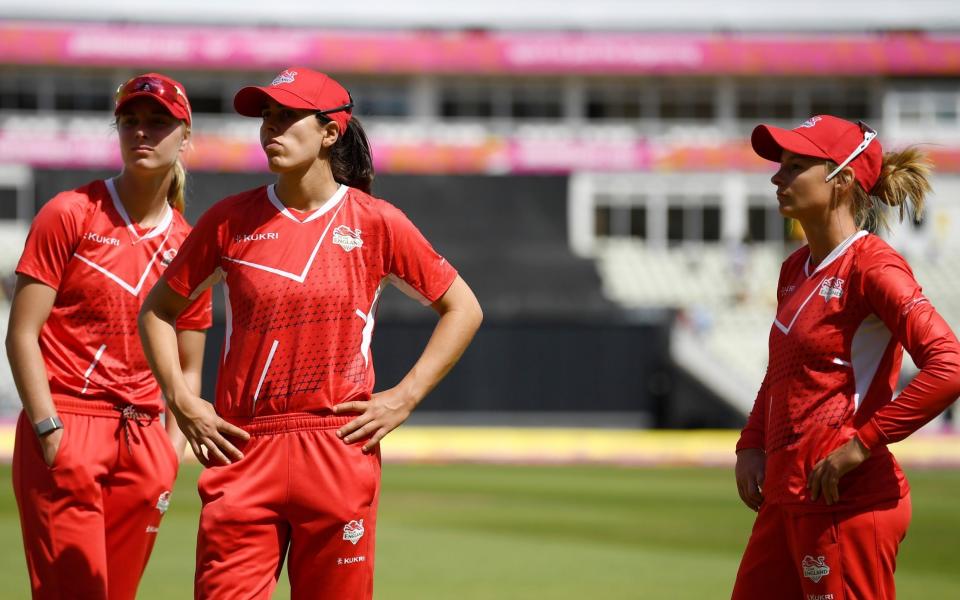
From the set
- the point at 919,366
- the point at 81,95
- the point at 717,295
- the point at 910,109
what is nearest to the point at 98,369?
the point at 919,366

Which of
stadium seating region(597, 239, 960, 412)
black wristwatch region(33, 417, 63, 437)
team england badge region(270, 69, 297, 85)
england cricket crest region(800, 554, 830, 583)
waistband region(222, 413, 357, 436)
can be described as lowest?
stadium seating region(597, 239, 960, 412)

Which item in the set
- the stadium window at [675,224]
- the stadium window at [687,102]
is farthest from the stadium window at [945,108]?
the stadium window at [675,224]

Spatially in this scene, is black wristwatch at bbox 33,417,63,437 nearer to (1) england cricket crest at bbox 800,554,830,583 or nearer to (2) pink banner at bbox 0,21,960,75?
(1) england cricket crest at bbox 800,554,830,583

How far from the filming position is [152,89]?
5211 millimetres

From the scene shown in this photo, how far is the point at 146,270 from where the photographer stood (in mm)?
5348

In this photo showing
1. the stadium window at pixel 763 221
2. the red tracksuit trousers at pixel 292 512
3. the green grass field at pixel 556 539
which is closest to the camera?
the red tracksuit trousers at pixel 292 512

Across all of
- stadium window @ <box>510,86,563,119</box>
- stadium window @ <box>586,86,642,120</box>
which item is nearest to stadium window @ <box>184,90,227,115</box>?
stadium window @ <box>510,86,563,119</box>

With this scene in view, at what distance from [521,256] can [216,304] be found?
9312 mm

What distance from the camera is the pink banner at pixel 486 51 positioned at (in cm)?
4500

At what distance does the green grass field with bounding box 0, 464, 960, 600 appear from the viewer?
9477 millimetres

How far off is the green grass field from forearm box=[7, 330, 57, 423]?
4134 mm

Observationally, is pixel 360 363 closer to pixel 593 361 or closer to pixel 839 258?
pixel 839 258

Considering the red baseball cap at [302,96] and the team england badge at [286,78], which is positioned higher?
the team england badge at [286,78]

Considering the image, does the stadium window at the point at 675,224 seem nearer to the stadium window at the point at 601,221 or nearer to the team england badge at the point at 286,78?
the stadium window at the point at 601,221
